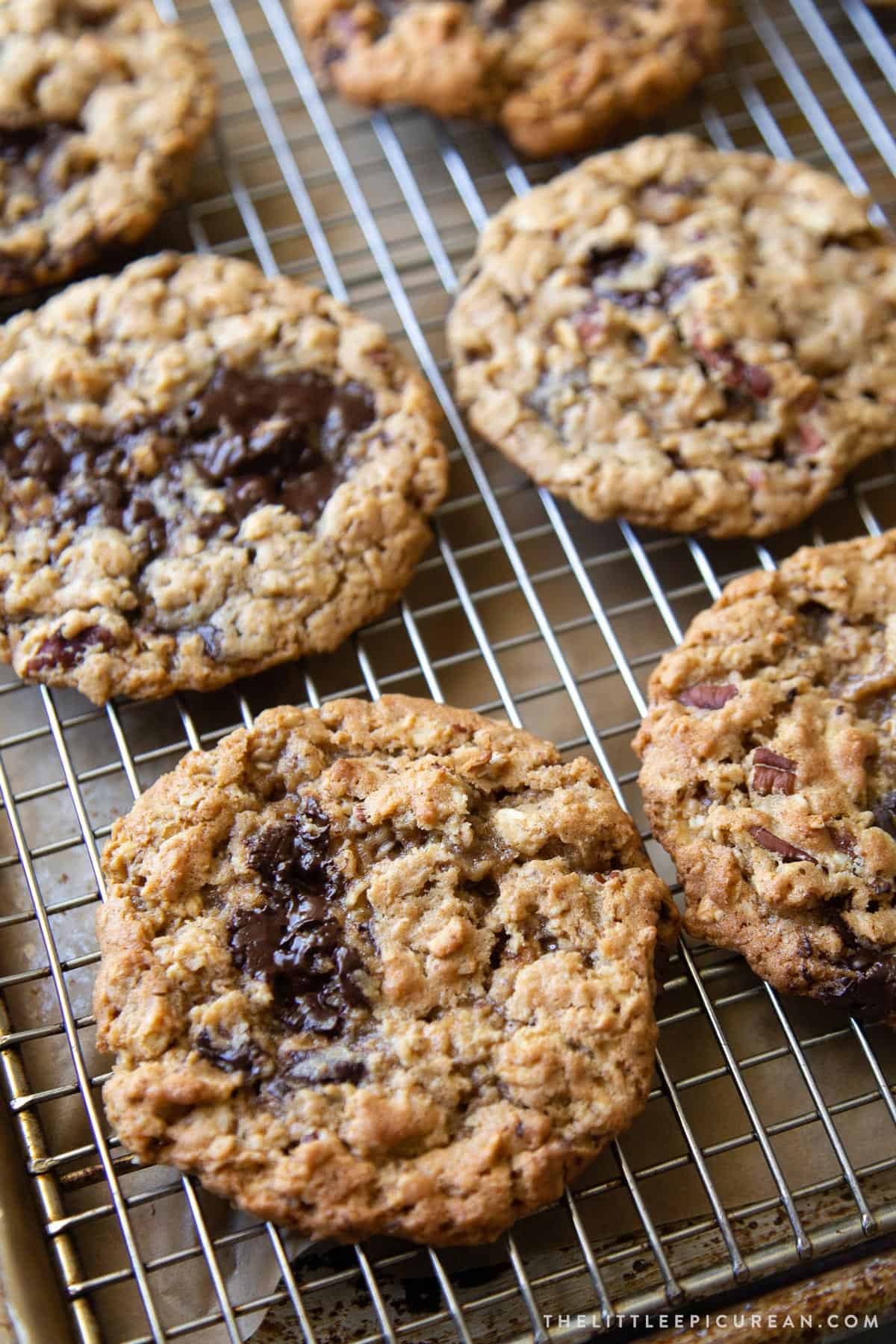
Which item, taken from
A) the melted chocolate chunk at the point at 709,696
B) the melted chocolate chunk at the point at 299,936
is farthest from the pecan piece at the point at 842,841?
the melted chocolate chunk at the point at 299,936

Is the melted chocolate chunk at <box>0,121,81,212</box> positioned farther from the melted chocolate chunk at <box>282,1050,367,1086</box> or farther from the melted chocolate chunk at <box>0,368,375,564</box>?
the melted chocolate chunk at <box>282,1050,367,1086</box>

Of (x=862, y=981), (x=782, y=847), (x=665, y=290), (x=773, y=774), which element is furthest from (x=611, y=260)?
(x=862, y=981)

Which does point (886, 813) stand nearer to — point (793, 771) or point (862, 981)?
point (793, 771)

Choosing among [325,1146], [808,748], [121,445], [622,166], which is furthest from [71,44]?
[325,1146]

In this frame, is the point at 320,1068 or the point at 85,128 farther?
the point at 85,128

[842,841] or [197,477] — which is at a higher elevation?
[197,477]

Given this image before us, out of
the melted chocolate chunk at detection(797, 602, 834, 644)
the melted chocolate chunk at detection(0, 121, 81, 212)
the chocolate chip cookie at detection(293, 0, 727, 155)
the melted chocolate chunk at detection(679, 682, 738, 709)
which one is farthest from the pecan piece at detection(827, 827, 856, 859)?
the melted chocolate chunk at detection(0, 121, 81, 212)

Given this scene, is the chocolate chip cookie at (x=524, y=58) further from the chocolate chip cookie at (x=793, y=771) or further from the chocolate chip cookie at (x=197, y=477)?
the chocolate chip cookie at (x=793, y=771)
